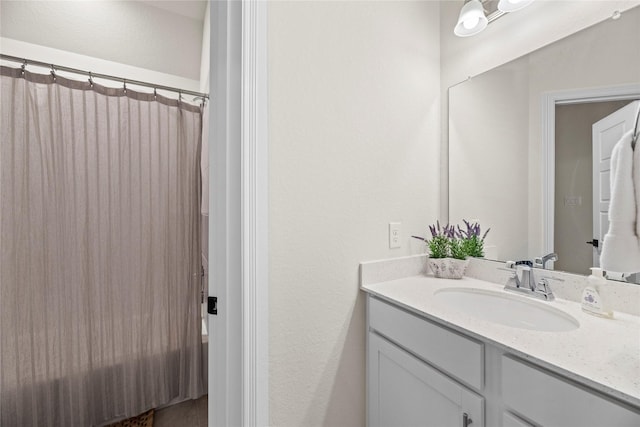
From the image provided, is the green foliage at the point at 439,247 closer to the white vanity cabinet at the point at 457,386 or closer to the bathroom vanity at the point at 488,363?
the bathroom vanity at the point at 488,363

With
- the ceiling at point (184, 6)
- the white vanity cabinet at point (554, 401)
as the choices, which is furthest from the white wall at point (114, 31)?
the white vanity cabinet at point (554, 401)

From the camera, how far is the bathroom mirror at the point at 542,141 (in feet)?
3.09

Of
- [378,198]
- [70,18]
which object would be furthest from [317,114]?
[70,18]

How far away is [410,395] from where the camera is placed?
94cm

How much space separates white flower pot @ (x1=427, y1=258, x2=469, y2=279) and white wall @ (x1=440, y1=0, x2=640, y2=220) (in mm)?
257

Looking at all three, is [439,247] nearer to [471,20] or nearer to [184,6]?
[471,20]

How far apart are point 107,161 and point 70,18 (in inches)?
43.1

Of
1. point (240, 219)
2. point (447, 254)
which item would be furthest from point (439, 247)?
point (240, 219)

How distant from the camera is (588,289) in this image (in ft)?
2.91

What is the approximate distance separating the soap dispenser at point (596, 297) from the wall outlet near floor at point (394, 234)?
Result: 2.08 feet

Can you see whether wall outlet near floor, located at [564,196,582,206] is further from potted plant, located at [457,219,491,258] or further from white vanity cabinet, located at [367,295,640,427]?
white vanity cabinet, located at [367,295,640,427]

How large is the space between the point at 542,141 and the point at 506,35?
0.50 m

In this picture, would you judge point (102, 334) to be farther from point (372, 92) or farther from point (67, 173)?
point (372, 92)

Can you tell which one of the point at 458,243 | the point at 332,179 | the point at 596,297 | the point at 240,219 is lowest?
the point at 596,297
